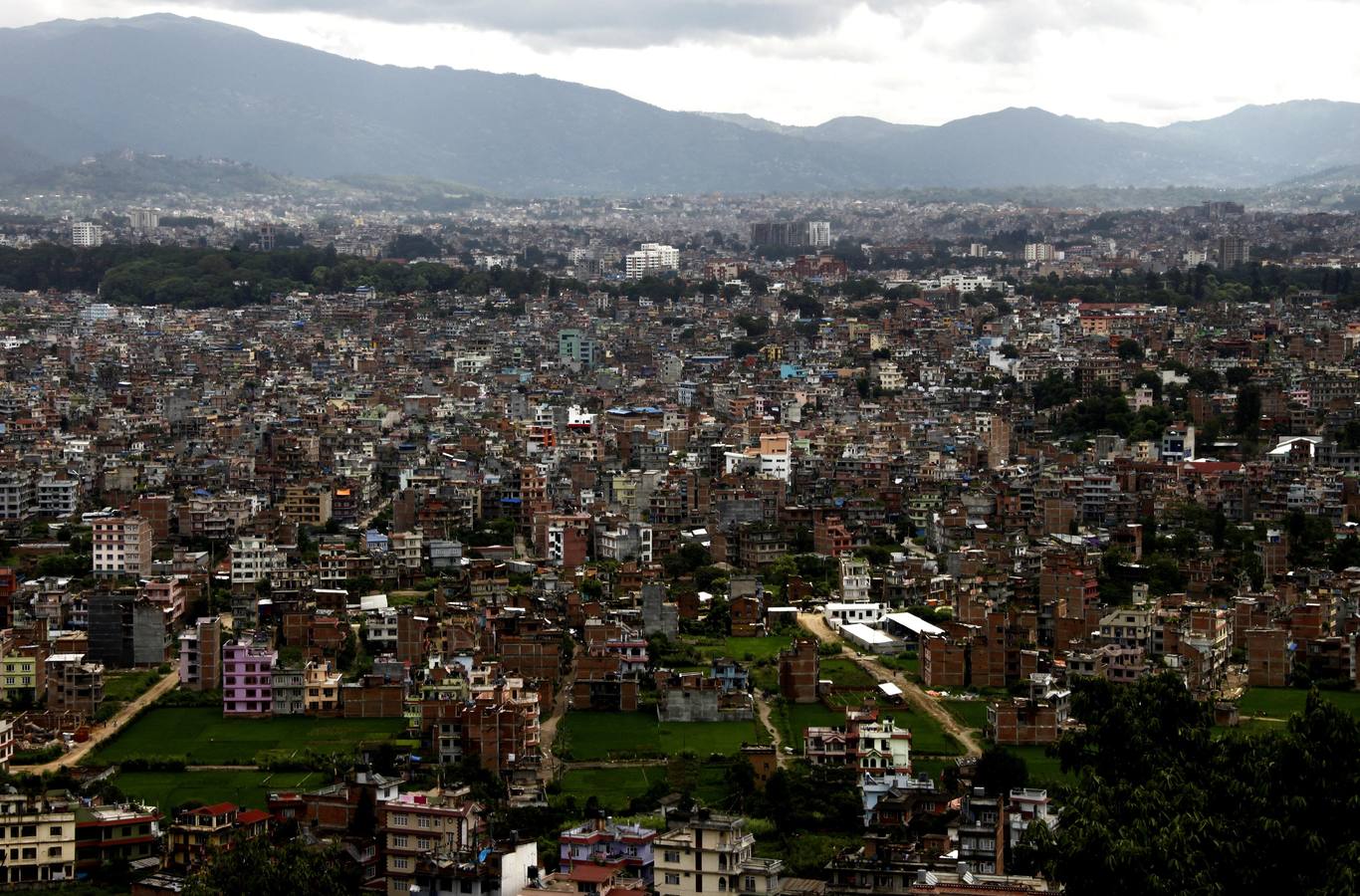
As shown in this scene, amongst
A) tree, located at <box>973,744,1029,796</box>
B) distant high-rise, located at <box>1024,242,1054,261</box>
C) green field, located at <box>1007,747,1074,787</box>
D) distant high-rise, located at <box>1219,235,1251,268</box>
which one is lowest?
green field, located at <box>1007,747,1074,787</box>

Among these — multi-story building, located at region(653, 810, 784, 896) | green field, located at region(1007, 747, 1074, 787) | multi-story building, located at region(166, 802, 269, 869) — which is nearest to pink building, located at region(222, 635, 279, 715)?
multi-story building, located at region(166, 802, 269, 869)

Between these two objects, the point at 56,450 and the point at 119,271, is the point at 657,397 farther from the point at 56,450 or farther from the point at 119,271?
the point at 119,271

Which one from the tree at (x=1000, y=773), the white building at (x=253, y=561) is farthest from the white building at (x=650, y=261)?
the tree at (x=1000, y=773)

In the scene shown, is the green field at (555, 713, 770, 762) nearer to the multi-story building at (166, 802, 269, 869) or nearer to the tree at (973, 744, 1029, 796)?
the tree at (973, 744, 1029, 796)

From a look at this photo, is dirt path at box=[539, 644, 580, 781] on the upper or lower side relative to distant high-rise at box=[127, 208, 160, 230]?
lower

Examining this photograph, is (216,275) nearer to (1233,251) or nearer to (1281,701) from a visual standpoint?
(1233,251)

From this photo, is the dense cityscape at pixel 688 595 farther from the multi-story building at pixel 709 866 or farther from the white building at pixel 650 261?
the white building at pixel 650 261
